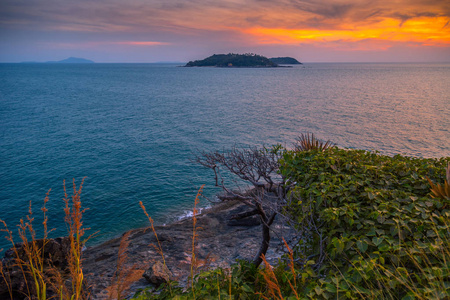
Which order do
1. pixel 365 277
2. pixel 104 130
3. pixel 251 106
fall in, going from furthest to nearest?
pixel 251 106
pixel 104 130
pixel 365 277

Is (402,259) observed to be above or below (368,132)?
above

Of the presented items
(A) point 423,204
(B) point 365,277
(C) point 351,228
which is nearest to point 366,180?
(A) point 423,204

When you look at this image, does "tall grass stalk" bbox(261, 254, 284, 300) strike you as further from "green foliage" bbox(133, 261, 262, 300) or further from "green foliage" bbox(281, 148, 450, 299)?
"green foliage" bbox(133, 261, 262, 300)

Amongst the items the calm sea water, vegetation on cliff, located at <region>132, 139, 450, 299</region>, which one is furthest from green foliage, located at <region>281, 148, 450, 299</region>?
the calm sea water

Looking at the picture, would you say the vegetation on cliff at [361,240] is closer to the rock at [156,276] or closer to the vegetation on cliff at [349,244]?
the vegetation on cliff at [349,244]

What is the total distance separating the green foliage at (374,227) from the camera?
288 cm

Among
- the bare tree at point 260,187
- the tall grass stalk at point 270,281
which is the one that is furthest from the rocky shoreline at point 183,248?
the tall grass stalk at point 270,281

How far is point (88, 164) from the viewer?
2267cm

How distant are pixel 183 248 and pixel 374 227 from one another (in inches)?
367

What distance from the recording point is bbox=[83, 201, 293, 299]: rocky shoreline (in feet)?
30.7

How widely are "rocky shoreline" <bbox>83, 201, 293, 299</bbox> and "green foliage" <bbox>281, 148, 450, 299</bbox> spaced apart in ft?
13.4

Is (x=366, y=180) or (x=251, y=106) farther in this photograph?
(x=251, y=106)

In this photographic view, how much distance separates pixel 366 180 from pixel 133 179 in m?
18.6

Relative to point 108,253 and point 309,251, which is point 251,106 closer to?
point 108,253
